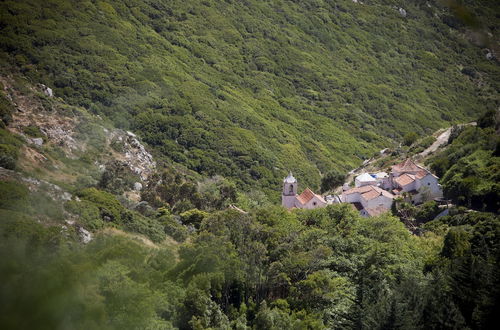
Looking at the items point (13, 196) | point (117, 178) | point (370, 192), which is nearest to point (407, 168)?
point (370, 192)

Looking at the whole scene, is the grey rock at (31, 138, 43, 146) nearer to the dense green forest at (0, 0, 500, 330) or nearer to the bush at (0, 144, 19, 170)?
the dense green forest at (0, 0, 500, 330)

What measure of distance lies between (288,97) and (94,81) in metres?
45.8

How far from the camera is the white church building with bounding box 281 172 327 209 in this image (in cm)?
5294

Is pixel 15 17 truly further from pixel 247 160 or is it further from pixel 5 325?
pixel 5 325

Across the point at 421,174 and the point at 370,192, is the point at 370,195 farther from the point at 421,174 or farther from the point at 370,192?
the point at 421,174

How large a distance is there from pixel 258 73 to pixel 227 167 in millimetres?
38758

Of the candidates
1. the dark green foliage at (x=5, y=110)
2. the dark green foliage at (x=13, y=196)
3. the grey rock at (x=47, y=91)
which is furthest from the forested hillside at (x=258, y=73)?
the dark green foliage at (x=13, y=196)

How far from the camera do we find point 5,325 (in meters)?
20.8

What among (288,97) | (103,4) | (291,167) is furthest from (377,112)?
(103,4)

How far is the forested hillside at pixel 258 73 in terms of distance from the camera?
2992 inches

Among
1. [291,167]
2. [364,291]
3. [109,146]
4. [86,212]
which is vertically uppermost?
[364,291]

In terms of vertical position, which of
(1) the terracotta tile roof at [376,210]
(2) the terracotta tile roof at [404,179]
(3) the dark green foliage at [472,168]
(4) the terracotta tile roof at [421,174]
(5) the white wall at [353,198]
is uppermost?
(3) the dark green foliage at [472,168]

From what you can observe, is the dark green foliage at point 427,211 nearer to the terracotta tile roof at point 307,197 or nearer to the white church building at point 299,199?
the white church building at point 299,199

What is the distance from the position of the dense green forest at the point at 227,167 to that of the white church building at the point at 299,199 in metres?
3.63
